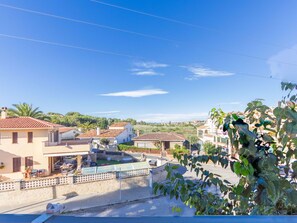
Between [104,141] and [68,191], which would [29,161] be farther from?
[104,141]

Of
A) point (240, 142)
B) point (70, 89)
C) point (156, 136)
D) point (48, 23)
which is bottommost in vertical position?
point (156, 136)

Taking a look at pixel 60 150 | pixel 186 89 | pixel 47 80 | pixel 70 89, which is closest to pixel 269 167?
pixel 47 80

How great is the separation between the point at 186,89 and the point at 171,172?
30.3ft

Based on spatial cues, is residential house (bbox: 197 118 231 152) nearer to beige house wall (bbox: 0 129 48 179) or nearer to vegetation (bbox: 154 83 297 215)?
vegetation (bbox: 154 83 297 215)

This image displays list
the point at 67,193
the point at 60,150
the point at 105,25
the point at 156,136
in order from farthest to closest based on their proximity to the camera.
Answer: the point at 156,136 → the point at 60,150 → the point at 67,193 → the point at 105,25

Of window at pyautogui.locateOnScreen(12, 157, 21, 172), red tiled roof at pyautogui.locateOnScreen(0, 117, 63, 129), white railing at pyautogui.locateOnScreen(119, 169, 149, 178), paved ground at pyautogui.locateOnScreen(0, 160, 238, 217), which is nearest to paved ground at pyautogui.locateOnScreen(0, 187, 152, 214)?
paved ground at pyautogui.locateOnScreen(0, 160, 238, 217)

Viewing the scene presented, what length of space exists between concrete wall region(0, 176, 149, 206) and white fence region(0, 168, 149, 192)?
0.14 metres

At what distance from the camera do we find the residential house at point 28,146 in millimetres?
10781

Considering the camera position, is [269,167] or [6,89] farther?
[6,89]

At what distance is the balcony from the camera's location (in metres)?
11.6

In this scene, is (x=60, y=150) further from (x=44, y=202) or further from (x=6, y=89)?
(x=6, y=89)

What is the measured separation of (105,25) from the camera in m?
7.55

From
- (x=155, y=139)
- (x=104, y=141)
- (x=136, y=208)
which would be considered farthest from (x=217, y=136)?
(x=104, y=141)

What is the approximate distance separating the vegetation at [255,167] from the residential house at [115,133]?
781 inches
